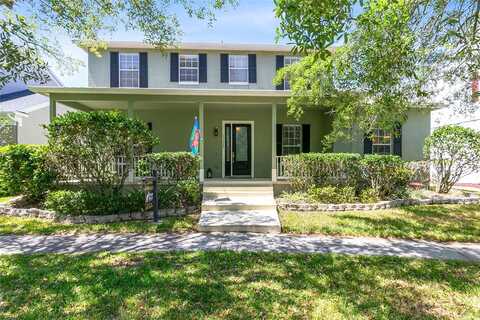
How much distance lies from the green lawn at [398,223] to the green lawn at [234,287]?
1.51m

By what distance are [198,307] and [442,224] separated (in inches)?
245

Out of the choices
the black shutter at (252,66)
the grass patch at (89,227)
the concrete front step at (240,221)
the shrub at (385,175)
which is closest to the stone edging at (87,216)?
the grass patch at (89,227)

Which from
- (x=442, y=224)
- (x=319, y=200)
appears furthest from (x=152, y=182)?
(x=442, y=224)

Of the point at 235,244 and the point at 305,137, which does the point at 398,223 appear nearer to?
the point at 235,244

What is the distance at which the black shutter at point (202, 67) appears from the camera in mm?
12562

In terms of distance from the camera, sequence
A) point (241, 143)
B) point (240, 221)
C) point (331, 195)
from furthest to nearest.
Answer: point (241, 143) → point (331, 195) → point (240, 221)

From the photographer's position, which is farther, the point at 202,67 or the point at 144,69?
the point at 202,67

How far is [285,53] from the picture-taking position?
13023 millimetres

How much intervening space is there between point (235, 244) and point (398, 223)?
3.96 metres

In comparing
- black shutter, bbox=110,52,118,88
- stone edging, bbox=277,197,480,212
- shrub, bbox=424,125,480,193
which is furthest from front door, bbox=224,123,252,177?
shrub, bbox=424,125,480,193

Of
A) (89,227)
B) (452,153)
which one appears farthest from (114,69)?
(452,153)

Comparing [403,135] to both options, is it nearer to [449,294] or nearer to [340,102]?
[340,102]

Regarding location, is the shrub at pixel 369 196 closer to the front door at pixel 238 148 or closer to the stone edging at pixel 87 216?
the stone edging at pixel 87 216

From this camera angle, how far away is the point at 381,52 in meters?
5.18
